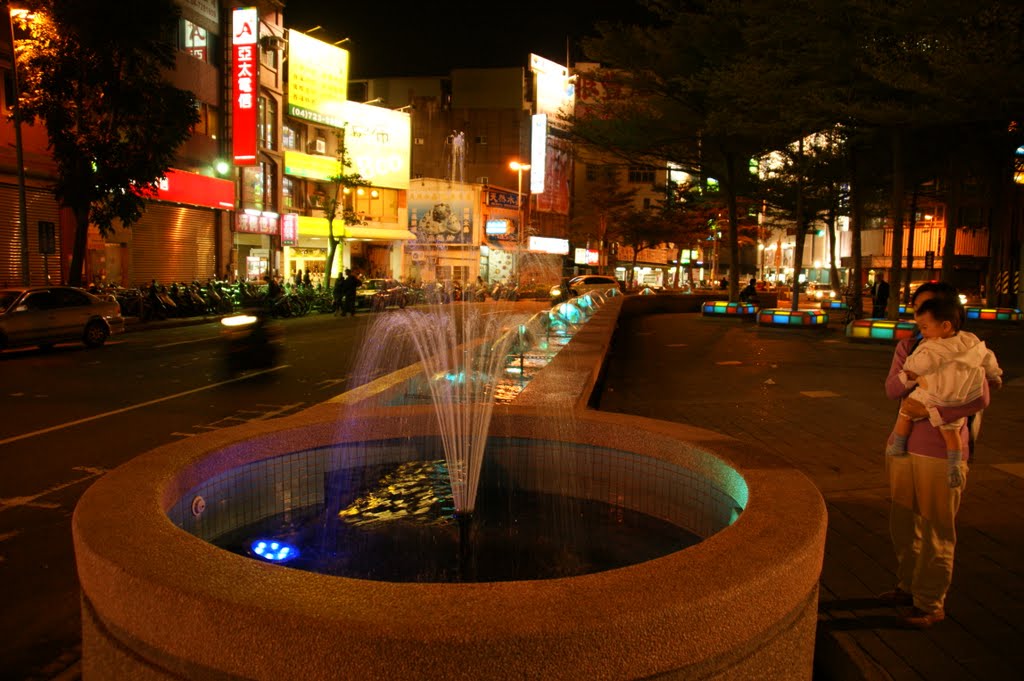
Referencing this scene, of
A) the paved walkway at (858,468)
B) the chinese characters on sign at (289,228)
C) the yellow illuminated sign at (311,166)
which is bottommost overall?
the paved walkway at (858,468)

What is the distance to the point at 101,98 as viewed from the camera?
20.6 meters

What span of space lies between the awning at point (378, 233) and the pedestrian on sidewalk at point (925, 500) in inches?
1553

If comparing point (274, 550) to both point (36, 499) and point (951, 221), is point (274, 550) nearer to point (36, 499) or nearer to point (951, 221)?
point (36, 499)

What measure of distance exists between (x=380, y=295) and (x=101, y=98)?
47.9 feet

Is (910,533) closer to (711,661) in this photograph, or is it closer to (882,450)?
(711,661)

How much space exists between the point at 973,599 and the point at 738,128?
18076 mm

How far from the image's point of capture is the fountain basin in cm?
236

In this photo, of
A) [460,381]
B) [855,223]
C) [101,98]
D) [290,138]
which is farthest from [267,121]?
[460,381]

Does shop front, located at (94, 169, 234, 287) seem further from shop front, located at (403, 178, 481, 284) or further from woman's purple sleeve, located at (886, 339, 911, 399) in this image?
woman's purple sleeve, located at (886, 339, 911, 399)

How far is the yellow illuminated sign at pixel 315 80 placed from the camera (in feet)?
124

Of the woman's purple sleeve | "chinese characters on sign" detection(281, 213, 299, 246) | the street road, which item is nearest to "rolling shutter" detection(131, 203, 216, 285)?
"chinese characters on sign" detection(281, 213, 299, 246)

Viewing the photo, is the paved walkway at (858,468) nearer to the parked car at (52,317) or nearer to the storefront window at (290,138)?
the parked car at (52,317)

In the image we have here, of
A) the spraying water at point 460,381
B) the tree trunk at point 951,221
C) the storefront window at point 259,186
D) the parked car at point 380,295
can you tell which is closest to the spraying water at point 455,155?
the storefront window at point 259,186

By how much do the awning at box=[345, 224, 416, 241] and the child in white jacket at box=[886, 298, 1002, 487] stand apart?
130 ft
